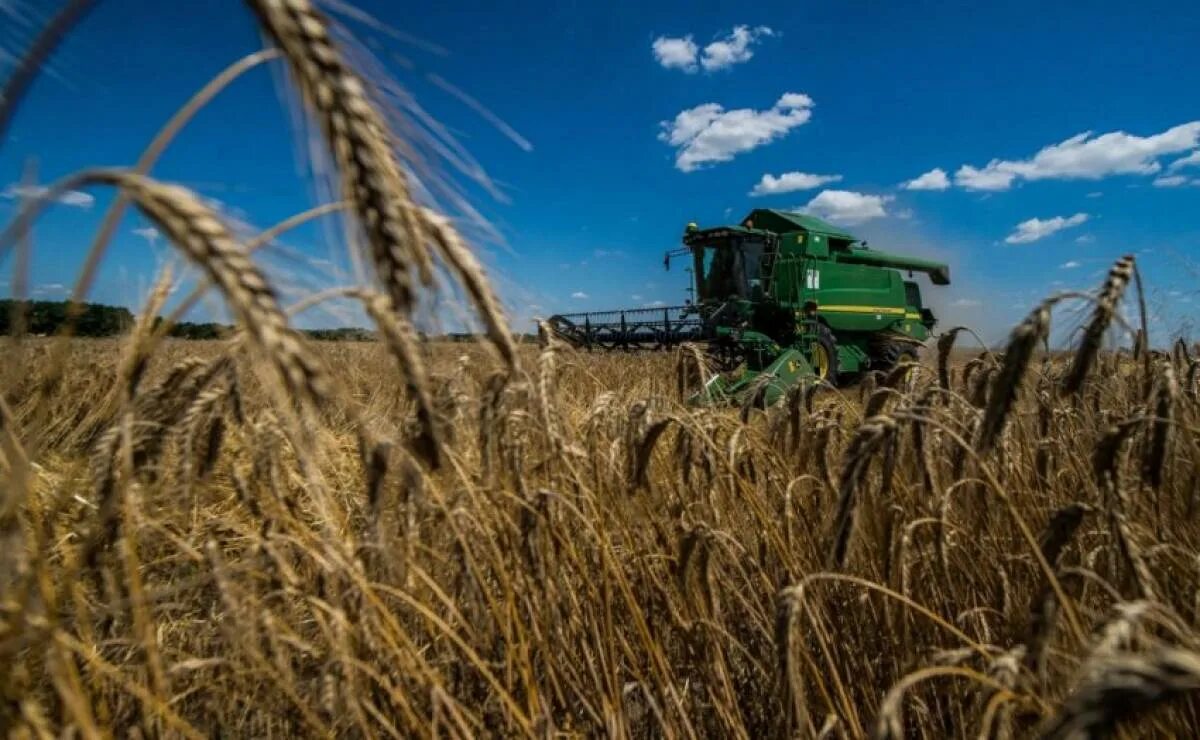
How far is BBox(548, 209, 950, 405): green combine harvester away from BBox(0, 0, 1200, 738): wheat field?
25.1 ft

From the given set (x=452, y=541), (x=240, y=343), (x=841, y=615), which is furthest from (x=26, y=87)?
(x=841, y=615)

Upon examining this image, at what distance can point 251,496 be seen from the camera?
69.6 inches

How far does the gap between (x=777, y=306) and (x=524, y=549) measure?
421 inches

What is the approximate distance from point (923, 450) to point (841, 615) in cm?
57

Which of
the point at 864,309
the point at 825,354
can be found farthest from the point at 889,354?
the point at 825,354

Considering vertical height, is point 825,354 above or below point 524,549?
below

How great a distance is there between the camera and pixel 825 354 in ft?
A: 38.3

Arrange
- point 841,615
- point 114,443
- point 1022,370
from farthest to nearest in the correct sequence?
point 841,615
point 114,443
point 1022,370

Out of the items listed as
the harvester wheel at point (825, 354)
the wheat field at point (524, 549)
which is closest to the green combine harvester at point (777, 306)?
the harvester wheel at point (825, 354)

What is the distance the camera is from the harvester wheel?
37.6ft

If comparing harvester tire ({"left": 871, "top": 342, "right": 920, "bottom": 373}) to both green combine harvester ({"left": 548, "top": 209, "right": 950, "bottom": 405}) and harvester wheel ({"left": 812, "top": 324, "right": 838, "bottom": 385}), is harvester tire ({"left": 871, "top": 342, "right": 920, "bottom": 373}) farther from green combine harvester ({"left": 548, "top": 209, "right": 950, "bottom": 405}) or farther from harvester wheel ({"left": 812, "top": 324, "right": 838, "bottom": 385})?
harvester wheel ({"left": 812, "top": 324, "right": 838, "bottom": 385})

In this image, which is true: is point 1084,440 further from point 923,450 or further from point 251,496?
point 251,496

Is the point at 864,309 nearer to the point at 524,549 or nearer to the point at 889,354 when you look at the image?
the point at 889,354

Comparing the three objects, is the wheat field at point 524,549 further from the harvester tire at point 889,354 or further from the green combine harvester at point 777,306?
the harvester tire at point 889,354
